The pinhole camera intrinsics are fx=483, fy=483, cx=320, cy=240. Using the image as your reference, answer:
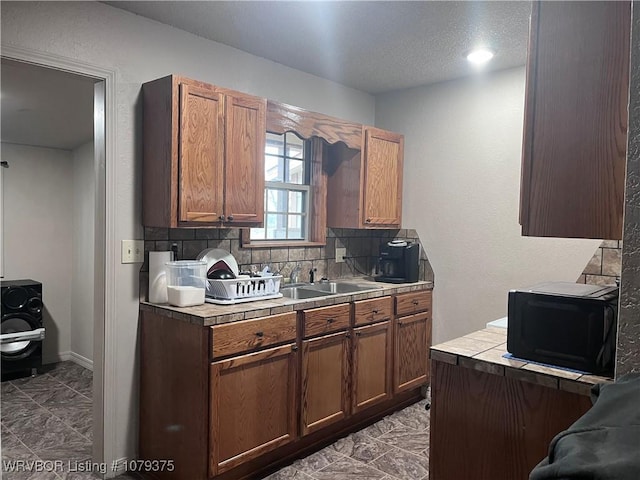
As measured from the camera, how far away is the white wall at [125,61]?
2.24 meters

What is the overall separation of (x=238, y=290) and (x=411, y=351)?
60.8 inches

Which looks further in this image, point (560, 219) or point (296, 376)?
point (296, 376)

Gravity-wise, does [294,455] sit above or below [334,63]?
below

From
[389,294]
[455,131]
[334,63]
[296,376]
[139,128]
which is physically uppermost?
[334,63]

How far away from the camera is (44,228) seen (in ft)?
15.6

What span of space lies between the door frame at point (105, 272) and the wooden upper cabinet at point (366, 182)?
167 cm

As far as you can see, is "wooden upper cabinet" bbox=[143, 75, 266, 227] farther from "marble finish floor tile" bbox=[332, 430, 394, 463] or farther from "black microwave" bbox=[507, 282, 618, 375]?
"black microwave" bbox=[507, 282, 618, 375]

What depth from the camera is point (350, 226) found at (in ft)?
11.7

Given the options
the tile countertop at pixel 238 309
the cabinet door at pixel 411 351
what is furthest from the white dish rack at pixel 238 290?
the cabinet door at pixel 411 351

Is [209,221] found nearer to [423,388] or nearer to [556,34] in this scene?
[556,34]

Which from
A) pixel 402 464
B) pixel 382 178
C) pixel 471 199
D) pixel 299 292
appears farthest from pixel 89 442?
pixel 471 199

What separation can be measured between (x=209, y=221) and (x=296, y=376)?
98 cm

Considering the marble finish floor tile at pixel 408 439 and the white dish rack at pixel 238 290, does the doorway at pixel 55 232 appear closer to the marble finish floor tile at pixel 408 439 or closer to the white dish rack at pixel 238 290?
the white dish rack at pixel 238 290

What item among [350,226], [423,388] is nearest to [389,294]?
[350,226]
